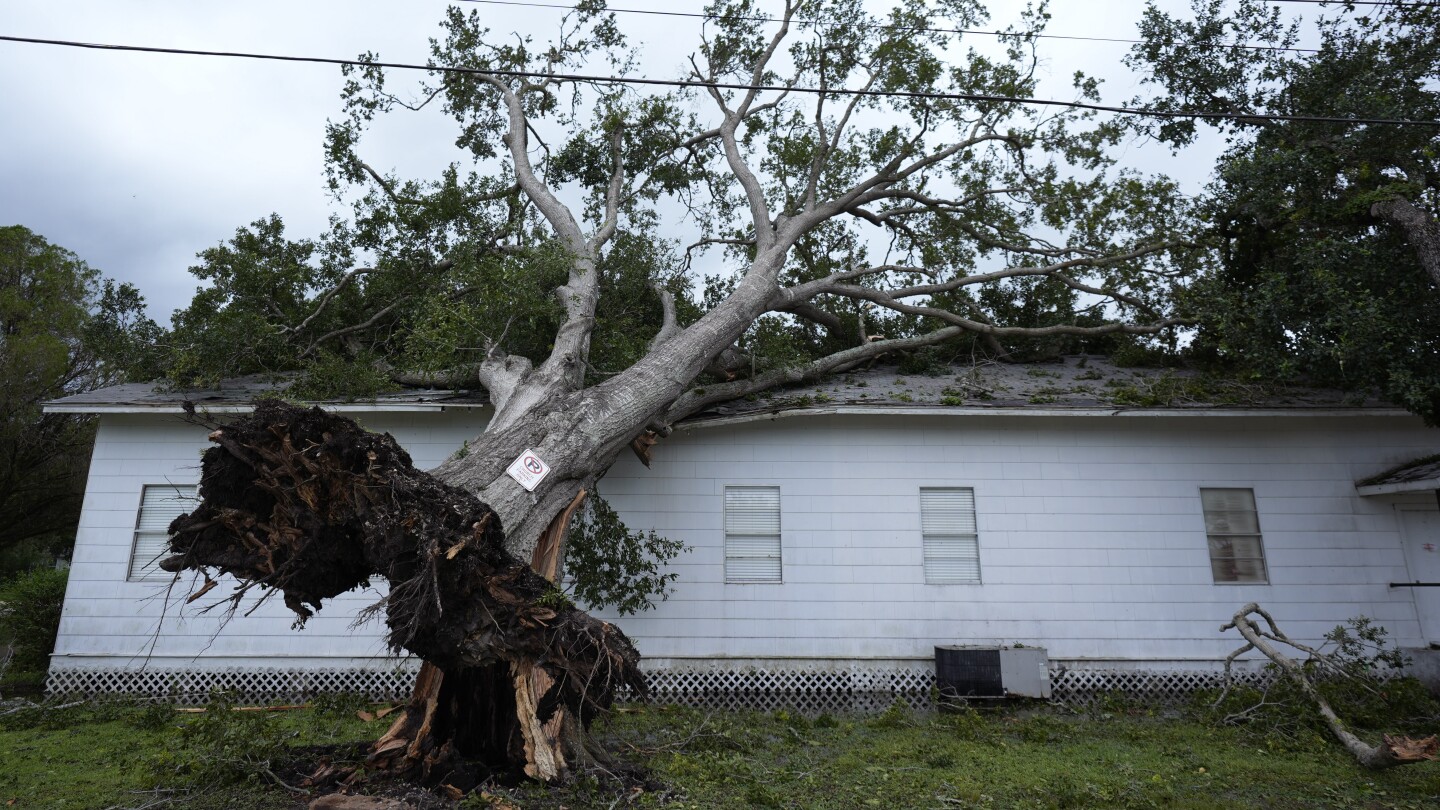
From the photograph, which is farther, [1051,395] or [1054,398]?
[1051,395]

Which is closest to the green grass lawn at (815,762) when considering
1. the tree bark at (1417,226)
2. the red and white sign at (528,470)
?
the red and white sign at (528,470)

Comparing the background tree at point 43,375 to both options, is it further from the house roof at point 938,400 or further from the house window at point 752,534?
the house window at point 752,534

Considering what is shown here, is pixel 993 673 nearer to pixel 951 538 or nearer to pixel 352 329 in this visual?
pixel 951 538

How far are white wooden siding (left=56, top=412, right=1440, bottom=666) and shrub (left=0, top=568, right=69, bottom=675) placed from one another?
1.10 meters

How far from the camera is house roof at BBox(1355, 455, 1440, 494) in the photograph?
9297 mm

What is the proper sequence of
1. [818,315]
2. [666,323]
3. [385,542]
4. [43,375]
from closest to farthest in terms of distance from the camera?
[385,542]
[666,323]
[818,315]
[43,375]

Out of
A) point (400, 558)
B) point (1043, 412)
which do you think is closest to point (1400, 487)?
point (1043, 412)

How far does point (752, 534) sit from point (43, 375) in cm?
1489

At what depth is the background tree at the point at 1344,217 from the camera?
855cm

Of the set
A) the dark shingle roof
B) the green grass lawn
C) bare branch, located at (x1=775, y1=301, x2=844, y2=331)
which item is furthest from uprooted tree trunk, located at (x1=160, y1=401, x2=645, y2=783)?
bare branch, located at (x1=775, y1=301, x2=844, y2=331)

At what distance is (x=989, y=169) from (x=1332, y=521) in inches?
285

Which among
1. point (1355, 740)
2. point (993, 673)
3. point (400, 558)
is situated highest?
point (400, 558)

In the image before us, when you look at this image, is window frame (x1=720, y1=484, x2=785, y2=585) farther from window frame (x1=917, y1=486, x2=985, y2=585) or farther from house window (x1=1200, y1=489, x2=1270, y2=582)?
house window (x1=1200, y1=489, x2=1270, y2=582)

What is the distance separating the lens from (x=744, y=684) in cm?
941
